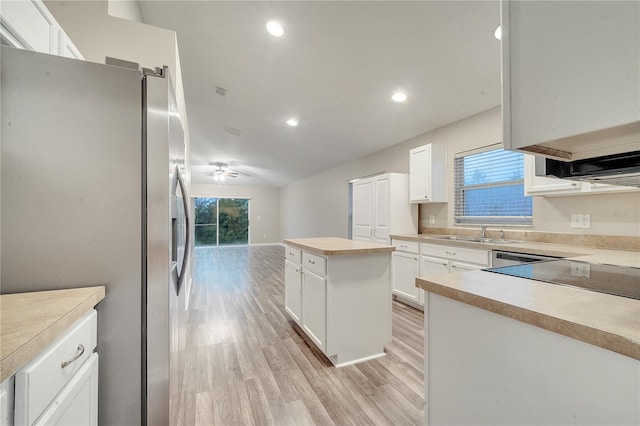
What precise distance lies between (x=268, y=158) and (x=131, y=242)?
6.09m

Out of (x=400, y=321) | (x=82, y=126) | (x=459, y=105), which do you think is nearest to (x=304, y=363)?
(x=400, y=321)

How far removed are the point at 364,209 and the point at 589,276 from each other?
10.2ft

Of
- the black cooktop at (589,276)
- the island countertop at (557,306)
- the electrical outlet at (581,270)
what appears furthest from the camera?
the electrical outlet at (581,270)

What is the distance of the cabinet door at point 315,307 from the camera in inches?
81.7

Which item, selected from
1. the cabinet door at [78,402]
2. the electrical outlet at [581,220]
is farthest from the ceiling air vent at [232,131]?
the electrical outlet at [581,220]

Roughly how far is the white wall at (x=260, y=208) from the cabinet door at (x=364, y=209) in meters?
7.09

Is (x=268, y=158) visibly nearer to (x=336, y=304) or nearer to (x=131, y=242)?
(x=336, y=304)

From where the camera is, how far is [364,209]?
4.12 m

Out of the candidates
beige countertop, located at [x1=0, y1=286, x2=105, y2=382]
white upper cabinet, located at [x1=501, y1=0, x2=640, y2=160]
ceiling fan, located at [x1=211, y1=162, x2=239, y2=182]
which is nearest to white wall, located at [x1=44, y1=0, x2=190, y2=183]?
beige countertop, located at [x1=0, y1=286, x2=105, y2=382]

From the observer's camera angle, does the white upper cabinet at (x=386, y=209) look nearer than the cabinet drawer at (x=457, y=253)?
No

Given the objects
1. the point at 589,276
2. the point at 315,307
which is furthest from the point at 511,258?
the point at 315,307

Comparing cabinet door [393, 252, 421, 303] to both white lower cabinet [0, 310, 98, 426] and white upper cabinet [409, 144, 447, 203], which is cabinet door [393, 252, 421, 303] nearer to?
white upper cabinet [409, 144, 447, 203]

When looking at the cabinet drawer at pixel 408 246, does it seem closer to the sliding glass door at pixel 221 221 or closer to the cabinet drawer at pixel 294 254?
the cabinet drawer at pixel 294 254

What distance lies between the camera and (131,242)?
3.41ft
